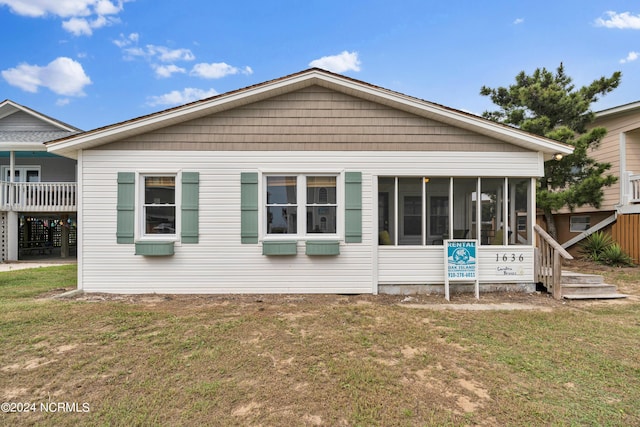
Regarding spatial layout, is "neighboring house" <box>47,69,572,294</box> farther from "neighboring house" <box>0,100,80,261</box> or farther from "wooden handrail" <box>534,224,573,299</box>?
"neighboring house" <box>0,100,80,261</box>

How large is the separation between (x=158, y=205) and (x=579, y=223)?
624 inches

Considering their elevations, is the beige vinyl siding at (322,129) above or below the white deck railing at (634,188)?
above

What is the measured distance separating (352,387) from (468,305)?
384 centimetres

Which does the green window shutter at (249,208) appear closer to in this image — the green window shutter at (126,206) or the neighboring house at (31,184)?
the green window shutter at (126,206)

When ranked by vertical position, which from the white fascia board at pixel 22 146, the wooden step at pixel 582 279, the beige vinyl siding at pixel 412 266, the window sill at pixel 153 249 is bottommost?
the wooden step at pixel 582 279

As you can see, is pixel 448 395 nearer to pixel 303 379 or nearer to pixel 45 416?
pixel 303 379

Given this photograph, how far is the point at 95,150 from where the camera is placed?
6.23 m

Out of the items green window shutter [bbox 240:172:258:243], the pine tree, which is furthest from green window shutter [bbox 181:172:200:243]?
the pine tree

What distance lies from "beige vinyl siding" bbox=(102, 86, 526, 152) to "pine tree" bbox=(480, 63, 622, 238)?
473 cm

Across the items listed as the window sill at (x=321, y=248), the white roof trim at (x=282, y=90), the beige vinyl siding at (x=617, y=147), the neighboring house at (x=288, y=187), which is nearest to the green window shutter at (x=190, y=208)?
the neighboring house at (x=288, y=187)

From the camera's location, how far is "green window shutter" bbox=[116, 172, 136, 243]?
616 centimetres

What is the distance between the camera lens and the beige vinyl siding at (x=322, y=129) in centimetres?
636

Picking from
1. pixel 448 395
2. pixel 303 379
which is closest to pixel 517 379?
pixel 448 395

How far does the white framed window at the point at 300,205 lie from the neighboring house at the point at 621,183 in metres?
10.2
